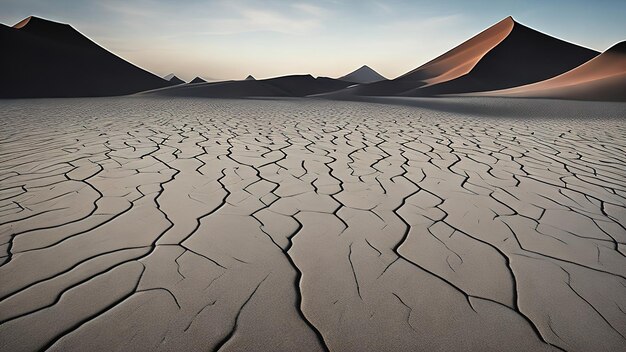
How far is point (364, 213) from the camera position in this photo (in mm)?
1539

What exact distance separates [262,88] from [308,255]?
20.9 m

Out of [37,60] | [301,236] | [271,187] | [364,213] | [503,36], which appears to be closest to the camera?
[301,236]

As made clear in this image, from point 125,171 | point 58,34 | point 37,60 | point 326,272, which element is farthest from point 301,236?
point 58,34

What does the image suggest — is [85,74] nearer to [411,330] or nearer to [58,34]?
[58,34]

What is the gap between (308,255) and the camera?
116 centimetres

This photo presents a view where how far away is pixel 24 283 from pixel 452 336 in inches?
42.5

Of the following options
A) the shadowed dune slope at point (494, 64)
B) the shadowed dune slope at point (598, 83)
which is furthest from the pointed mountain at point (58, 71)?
the shadowed dune slope at point (598, 83)

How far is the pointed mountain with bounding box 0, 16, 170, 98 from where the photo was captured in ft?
74.4

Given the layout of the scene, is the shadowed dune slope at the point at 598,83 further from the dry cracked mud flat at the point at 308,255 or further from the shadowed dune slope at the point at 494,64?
the dry cracked mud flat at the point at 308,255

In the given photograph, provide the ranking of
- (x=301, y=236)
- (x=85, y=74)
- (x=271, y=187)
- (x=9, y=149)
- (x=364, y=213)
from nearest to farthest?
(x=301, y=236), (x=364, y=213), (x=271, y=187), (x=9, y=149), (x=85, y=74)

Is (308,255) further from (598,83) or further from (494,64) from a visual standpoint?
(494,64)

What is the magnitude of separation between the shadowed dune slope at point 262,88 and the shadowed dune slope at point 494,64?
4496 mm

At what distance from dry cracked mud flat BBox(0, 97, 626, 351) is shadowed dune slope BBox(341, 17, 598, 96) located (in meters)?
25.0

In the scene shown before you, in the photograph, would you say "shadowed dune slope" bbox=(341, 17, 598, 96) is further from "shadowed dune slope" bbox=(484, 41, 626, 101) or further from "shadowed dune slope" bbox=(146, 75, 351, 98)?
"shadowed dune slope" bbox=(484, 41, 626, 101)
